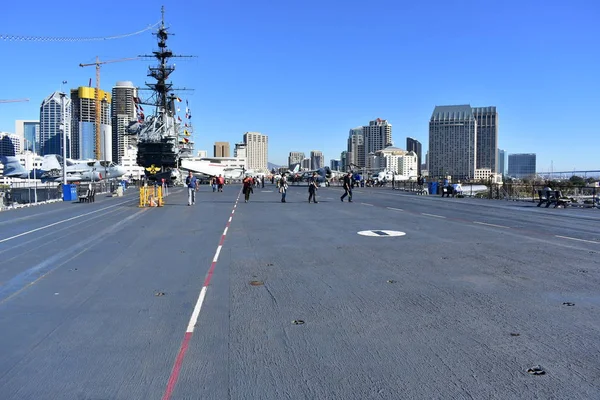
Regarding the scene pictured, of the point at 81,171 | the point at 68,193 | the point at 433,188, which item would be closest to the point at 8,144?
the point at 81,171

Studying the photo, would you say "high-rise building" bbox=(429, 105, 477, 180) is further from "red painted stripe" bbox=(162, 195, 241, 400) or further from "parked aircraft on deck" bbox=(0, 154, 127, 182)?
"red painted stripe" bbox=(162, 195, 241, 400)

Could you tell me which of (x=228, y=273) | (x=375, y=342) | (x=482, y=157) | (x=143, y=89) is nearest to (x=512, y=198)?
(x=228, y=273)

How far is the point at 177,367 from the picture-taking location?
455 cm

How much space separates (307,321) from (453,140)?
178171mm

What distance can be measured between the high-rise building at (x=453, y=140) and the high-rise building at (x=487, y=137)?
7.08m

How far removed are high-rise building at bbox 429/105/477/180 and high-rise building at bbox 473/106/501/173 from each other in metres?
7.08

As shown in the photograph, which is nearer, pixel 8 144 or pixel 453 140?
pixel 8 144

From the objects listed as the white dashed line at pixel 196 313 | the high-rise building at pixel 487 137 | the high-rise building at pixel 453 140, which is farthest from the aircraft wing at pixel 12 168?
the high-rise building at pixel 487 137

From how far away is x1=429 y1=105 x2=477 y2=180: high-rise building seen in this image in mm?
171500

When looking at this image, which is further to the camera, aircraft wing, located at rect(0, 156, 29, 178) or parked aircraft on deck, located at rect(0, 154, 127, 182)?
aircraft wing, located at rect(0, 156, 29, 178)

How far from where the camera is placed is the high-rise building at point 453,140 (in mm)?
171500

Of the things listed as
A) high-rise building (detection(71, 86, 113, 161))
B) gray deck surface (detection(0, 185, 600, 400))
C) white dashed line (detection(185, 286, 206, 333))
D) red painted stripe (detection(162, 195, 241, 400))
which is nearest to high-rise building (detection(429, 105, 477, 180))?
high-rise building (detection(71, 86, 113, 161))

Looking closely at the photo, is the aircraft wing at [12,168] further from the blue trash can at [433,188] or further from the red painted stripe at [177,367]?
the red painted stripe at [177,367]

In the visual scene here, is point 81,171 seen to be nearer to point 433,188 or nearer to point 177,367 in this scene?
point 433,188
